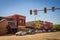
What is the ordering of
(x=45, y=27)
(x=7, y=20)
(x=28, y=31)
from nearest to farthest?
(x=7, y=20) → (x=28, y=31) → (x=45, y=27)

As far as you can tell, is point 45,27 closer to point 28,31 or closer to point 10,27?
point 28,31

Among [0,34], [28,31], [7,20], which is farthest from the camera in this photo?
[28,31]

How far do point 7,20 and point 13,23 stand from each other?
64.2 inches

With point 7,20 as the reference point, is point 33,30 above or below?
below

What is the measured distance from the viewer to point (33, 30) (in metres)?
30.2

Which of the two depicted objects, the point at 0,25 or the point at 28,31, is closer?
the point at 0,25

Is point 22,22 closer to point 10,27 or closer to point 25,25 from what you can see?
point 25,25

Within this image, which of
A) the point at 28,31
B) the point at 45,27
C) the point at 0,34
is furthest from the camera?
the point at 45,27

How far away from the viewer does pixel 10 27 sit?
87.5 ft

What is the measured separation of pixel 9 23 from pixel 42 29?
9400 millimetres

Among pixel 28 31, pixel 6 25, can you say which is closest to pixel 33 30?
pixel 28 31

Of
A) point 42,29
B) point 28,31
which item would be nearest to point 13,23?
point 28,31

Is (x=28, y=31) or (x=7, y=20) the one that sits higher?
(x=7, y=20)

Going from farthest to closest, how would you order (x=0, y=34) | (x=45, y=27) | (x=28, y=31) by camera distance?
1. (x=45, y=27)
2. (x=28, y=31)
3. (x=0, y=34)
